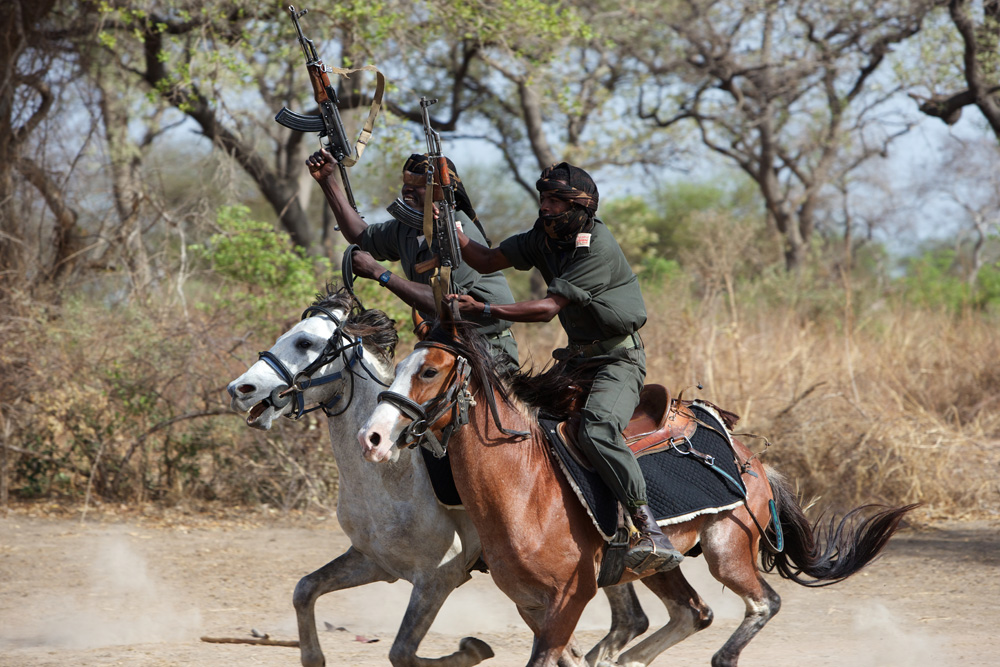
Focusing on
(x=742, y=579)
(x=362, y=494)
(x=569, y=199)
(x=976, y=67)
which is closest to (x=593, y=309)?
(x=569, y=199)

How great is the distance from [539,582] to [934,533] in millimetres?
6486

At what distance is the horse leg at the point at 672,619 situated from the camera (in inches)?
196

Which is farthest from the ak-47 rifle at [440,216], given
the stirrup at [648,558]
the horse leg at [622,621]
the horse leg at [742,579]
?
the horse leg at [622,621]

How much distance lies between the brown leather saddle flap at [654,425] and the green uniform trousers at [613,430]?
288 mm

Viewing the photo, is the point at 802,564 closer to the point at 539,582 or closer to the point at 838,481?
the point at 539,582

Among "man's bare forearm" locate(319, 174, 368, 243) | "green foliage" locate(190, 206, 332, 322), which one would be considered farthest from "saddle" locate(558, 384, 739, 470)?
"green foliage" locate(190, 206, 332, 322)

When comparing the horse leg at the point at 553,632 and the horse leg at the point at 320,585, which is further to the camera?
the horse leg at the point at 320,585

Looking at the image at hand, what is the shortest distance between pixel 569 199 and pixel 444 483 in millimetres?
1458

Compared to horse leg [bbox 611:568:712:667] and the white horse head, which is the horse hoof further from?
the white horse head

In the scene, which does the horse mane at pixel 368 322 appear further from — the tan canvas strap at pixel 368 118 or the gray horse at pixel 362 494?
the tan canvas strap at pixel 368 118

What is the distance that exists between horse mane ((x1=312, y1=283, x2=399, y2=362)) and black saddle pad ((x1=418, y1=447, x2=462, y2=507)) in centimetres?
65

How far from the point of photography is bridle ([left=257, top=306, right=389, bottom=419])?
4711 millimetres

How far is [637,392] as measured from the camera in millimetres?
4523

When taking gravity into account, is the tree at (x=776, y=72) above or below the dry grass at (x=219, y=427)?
above
